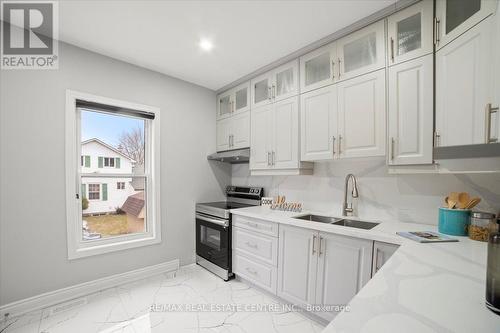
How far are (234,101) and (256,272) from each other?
2.18 meters

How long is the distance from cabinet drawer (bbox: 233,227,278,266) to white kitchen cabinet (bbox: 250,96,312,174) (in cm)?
75

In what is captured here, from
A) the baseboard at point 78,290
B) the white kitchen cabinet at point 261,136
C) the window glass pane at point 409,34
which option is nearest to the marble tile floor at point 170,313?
the baseboard at point 78,290

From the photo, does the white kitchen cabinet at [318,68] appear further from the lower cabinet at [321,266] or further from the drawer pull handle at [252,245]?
the drawer pull handle at [252,245]

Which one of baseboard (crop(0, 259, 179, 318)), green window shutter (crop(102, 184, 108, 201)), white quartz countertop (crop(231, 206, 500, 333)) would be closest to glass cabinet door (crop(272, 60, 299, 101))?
white quartz countertop (crop(231, 206, 500, 333))

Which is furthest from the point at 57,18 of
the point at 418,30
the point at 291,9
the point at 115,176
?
the point at 418,30

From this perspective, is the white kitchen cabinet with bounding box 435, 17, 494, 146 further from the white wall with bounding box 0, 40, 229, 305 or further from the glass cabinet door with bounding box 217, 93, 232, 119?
the white wall with bounding box 0, 40, 229, 305

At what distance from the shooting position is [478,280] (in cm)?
80

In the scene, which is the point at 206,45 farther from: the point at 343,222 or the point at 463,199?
the point at 463,199

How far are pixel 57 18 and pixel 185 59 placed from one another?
3.49ft

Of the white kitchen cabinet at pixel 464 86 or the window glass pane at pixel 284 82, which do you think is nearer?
the white kitchen cabinet at pixel 464 86

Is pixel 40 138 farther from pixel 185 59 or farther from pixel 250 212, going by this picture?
pixel 250 212

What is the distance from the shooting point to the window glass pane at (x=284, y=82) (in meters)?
2.35

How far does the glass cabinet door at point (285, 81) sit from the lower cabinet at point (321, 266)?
142 centimetres

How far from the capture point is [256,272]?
226 cm
